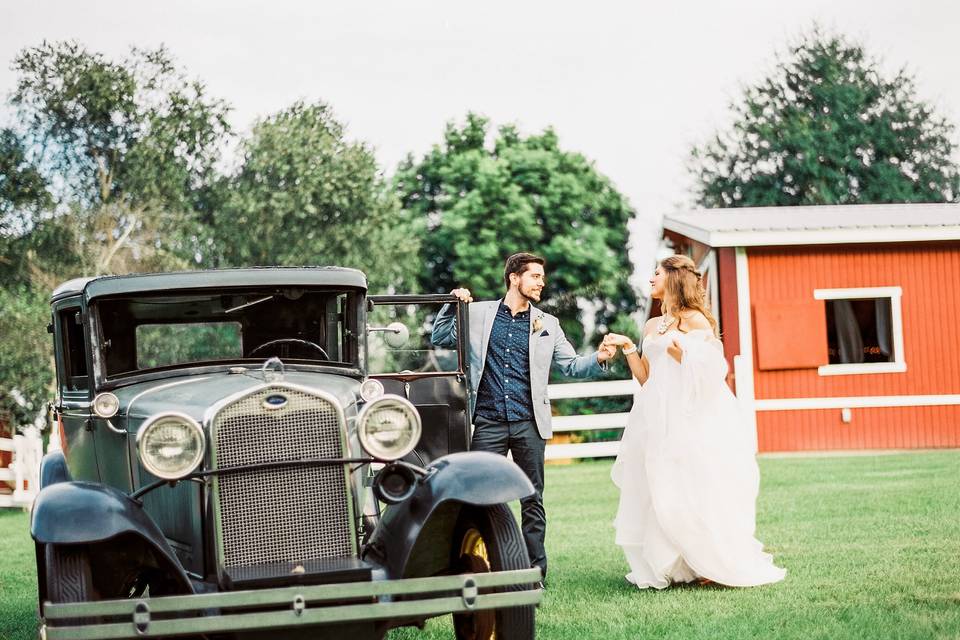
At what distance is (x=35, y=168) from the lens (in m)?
33.7

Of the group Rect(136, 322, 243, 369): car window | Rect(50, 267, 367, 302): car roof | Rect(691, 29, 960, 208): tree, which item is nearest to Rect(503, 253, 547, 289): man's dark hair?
Rect(50, 267, 367, 302): car roof

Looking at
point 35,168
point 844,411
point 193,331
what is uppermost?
point 35,168

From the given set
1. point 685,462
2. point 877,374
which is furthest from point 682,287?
point 877,374

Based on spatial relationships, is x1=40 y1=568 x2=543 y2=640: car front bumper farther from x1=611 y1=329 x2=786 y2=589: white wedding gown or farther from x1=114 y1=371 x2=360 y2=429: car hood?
x1=611 y1=329 x2=786 y2=589: white wedding gown

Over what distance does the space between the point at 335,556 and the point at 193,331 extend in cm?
227

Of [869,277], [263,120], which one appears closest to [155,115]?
[263,120]

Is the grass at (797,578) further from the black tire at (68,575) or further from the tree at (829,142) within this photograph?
the tree at (829,142)

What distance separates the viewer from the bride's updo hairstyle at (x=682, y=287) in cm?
798

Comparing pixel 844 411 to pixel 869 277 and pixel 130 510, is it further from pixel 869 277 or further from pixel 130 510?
pixel 130 510

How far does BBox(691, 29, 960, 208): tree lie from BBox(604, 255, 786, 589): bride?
3733 centimetres

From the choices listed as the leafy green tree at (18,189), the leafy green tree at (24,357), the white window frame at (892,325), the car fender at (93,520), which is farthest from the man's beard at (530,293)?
the leafy green tree at (18,189)

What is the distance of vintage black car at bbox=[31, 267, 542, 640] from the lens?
4.84 meters

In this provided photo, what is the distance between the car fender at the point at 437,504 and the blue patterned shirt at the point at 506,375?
7.14ft

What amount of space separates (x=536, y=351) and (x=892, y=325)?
1462 centimetres
